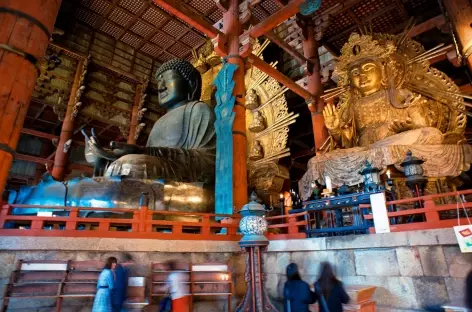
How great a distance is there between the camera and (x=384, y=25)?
6898mm

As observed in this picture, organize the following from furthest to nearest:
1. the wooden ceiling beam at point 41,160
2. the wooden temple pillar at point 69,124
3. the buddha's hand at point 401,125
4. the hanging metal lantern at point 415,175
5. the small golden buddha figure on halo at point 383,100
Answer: the wooden ceiling beam at point 41,160 → the wooden temple pillar at point 69,124 → the small golden buddha figure on halo at point 383,100 → the buddha's hand at point 401,125 → the hanging metal lantern at point 415,175

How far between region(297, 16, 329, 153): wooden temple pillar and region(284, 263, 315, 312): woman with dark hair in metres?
4.04

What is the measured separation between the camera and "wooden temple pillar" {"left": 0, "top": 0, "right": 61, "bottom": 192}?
147 cm

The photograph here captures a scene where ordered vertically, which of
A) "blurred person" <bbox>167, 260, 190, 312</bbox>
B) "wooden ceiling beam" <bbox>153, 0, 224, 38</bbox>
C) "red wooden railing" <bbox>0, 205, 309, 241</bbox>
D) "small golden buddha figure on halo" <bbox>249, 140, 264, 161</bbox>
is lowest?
"blurred person" <bbox>167, 260, 190, 312</bbox>

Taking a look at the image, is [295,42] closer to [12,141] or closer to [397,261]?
[397,261]

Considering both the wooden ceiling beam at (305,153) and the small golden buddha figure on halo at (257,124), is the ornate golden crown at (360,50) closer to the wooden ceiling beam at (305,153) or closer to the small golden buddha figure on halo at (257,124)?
the small golden buddha figure on halo at (257,124)

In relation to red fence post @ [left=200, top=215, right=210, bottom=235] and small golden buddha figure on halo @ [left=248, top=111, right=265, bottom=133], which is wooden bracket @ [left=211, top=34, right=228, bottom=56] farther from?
red fence post @ [left=200, top=215, right=210, bottom=235]

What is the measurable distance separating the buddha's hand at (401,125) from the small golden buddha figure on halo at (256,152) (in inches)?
86.6

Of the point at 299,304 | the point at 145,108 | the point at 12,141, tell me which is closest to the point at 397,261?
the point at 299,304

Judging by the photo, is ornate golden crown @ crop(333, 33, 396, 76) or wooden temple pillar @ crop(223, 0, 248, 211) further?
ornate golden crown @ crop(333, 33, 396, 76)

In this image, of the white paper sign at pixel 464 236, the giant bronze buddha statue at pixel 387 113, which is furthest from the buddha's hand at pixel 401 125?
the white paper sign at pixel 464 236

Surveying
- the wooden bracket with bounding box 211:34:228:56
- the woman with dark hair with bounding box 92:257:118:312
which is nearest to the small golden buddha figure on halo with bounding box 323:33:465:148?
the wooden bracket with bounding box 211:34:228:56

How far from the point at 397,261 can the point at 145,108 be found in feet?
25.1

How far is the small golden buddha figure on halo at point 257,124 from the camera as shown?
5.24 m
